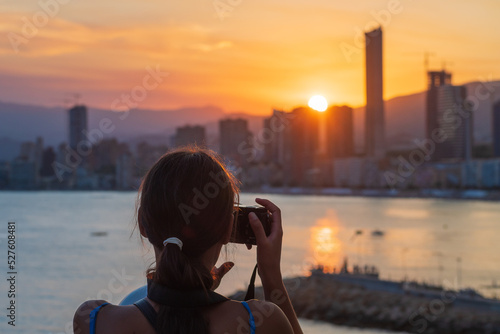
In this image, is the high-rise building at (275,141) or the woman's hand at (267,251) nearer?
the woman's hand at (267,251)

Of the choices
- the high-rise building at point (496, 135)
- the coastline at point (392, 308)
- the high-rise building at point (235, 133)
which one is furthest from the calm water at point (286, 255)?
the high-rise building at point (496, 135)

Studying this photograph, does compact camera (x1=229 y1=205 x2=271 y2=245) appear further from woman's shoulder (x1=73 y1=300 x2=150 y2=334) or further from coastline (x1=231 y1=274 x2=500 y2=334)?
coastline (x1=231 y1=274 x2=500 y2=334)

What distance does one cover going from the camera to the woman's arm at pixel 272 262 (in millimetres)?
745

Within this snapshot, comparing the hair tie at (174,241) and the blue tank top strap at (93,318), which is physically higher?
the hair tie at (174,241)

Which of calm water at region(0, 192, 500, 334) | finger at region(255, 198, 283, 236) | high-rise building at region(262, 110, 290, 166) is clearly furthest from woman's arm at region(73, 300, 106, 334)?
high-rise building at region(262, 110, 290, 166)

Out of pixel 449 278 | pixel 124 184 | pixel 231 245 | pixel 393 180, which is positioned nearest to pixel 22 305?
pixel 449 278

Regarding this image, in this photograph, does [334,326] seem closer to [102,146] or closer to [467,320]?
[467,320]

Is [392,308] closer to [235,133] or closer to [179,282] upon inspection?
[179,282]

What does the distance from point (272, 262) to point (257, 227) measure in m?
0.05

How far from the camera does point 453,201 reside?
264 feet

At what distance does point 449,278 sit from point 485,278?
6.30 feet

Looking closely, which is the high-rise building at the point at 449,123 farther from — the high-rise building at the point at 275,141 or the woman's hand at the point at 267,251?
the woman's hand at the point at 267,251

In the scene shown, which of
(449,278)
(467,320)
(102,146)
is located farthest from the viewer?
(102,146)

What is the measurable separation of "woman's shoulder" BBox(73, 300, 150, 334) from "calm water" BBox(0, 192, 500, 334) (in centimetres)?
1062
